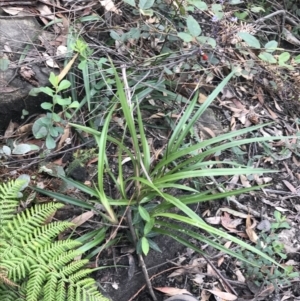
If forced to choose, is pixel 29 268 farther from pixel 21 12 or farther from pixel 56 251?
pixel 21 12

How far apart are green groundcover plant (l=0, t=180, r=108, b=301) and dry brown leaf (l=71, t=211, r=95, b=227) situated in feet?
1.20

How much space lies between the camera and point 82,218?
7.64ft

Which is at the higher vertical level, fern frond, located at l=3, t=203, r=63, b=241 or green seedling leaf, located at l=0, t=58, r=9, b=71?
green seedling leaf, located at l=0, t=58, r=9, b=71

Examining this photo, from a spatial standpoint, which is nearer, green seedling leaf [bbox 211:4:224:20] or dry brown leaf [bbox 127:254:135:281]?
dry brown leaf [bbox 127:254:135:281]

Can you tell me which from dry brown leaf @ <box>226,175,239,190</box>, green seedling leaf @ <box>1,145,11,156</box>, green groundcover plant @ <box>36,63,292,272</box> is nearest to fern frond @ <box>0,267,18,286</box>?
green groundcover plant @ <box>36,63,292,272</box>

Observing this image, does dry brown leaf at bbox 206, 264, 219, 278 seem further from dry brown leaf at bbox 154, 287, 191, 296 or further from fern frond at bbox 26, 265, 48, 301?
fern frond at bbox 26, 265, 48, 301

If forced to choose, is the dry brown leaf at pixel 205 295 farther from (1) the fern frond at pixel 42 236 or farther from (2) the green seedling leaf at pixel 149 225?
(1) the fern frond at pixel 42 236

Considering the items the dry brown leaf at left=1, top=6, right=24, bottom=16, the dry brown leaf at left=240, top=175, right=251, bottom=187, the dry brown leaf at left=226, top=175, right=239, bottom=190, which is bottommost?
the dry brown leaf at left=240, top=175, right=251, bottom=187

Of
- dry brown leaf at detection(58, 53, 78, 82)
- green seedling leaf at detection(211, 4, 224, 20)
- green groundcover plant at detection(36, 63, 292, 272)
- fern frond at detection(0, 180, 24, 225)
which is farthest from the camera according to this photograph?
green seedling leaf at detection(211, 4, 224, 20)

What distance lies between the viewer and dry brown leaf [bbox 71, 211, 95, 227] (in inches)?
91.0

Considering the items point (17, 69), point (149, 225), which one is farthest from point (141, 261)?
point (17, 69)

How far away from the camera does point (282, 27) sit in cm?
378

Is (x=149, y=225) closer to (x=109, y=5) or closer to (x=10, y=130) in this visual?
(x=10, y=130)

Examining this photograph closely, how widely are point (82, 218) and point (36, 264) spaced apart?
0.52 m
